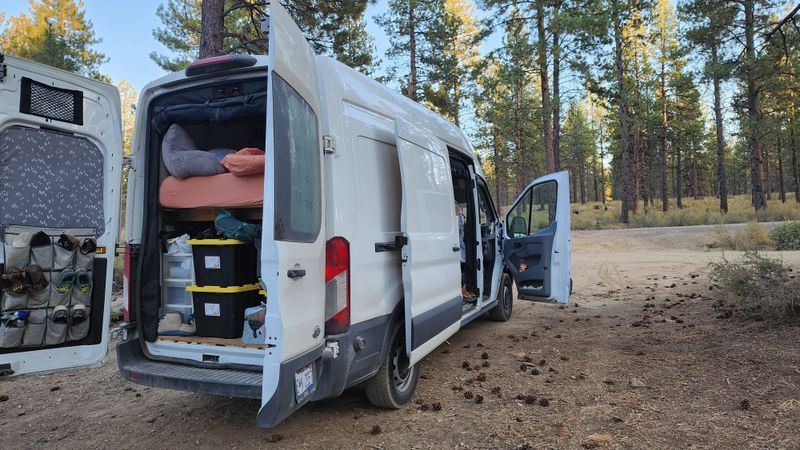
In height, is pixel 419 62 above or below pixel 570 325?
above

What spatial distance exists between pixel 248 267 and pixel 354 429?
142cm

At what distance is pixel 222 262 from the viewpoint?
11.1 ft

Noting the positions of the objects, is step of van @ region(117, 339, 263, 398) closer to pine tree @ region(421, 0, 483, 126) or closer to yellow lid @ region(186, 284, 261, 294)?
yellow lid @ region(186, 284, 261, 294)

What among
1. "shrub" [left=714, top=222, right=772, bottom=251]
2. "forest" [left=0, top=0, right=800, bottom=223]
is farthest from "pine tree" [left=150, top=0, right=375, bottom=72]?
"shrub" [left=714, top=222, right=772, bottom=251]

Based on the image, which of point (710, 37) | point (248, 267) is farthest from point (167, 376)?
point (710, 37)

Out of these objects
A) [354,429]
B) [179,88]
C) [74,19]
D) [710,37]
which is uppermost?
[74,19]

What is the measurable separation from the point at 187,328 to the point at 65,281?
0.90m

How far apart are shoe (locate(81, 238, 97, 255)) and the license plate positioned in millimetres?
1984

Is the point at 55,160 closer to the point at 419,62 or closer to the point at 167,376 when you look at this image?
the point at 167,376

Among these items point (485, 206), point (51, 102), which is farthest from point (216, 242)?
point (485, 206)

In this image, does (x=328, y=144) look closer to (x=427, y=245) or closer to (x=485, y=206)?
(x=427, y=245)

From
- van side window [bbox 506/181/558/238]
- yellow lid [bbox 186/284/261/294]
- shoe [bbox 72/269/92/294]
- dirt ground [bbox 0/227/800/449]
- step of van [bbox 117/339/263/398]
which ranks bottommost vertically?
dirt ground [bbox 0/227/800/449]

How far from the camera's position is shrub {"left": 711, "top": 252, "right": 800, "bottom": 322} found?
16.0ft

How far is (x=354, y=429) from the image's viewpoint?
3275 mm
